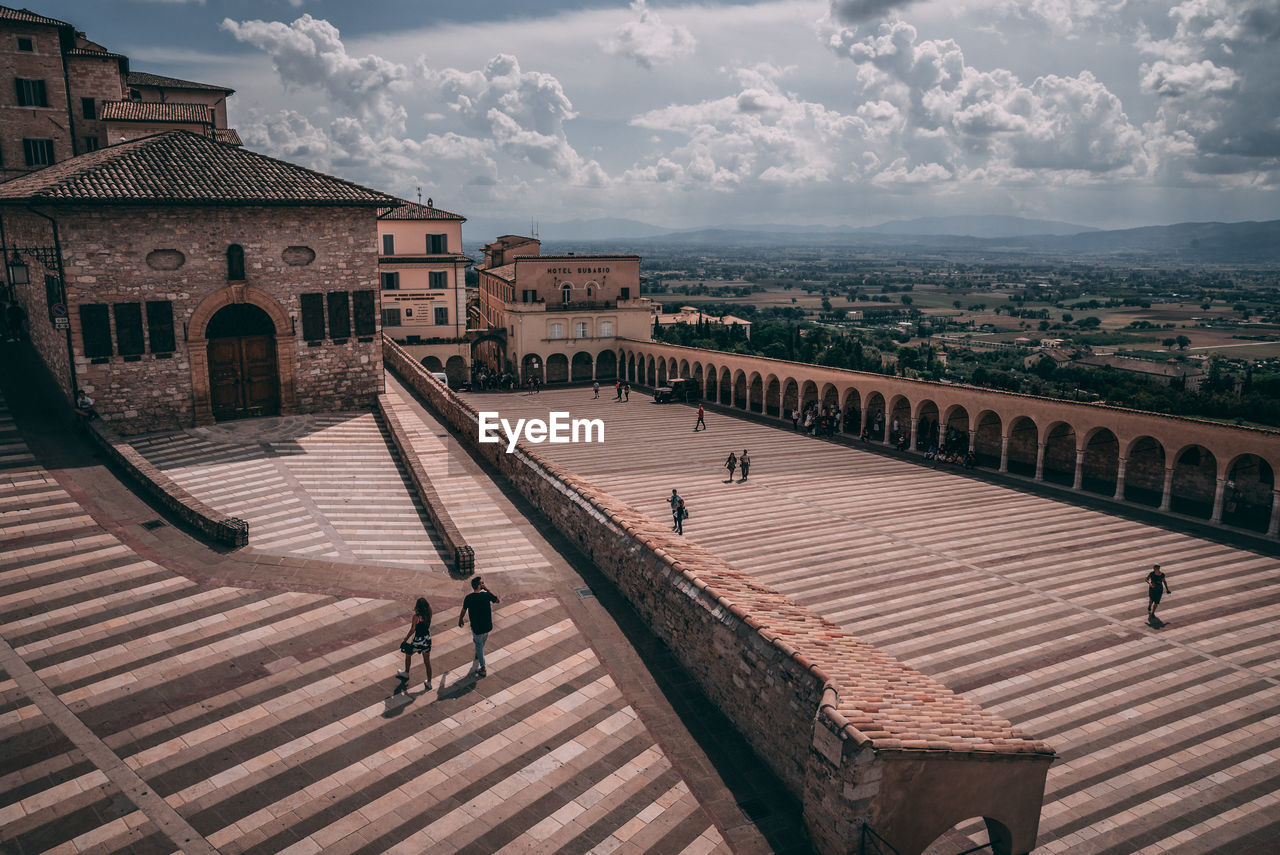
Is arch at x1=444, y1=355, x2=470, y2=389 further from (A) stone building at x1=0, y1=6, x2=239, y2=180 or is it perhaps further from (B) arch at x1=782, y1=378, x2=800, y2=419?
(B) arch at x1=782, y1=378, x2=800, y2=419

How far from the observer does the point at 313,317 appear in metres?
23.1

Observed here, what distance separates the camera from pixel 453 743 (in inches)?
345

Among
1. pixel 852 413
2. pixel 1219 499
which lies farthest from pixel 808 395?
pixel 1219 499

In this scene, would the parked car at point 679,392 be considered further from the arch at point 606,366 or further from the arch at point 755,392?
the arch at point 606,366

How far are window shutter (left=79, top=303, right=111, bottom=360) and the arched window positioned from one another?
3.07 metres

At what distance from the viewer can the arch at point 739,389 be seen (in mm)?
47594

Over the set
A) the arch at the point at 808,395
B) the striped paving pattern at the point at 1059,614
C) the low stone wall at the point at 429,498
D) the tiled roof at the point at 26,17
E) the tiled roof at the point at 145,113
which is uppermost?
the tiled roof at the point at 26,17

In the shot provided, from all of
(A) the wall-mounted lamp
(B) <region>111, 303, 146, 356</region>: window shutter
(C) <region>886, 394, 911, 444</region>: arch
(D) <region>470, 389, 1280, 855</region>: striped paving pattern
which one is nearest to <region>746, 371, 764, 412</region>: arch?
(C) <region>886, 394, 911, 444</region>: arch

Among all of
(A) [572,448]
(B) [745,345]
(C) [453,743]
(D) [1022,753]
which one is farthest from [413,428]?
(B) [745,345]

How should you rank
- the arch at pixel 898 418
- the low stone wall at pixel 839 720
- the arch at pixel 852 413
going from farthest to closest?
the arch at pixel 852 413 → the arch at pixel 898 418 → the low stone wall at pixel 839 720

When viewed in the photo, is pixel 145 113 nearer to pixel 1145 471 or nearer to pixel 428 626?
pixel 428 626

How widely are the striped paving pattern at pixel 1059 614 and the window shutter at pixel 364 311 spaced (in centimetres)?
932

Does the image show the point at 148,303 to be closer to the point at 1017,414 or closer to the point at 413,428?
the point at 413,428

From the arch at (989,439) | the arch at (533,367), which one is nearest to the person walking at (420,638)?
the arch at (989,439)
